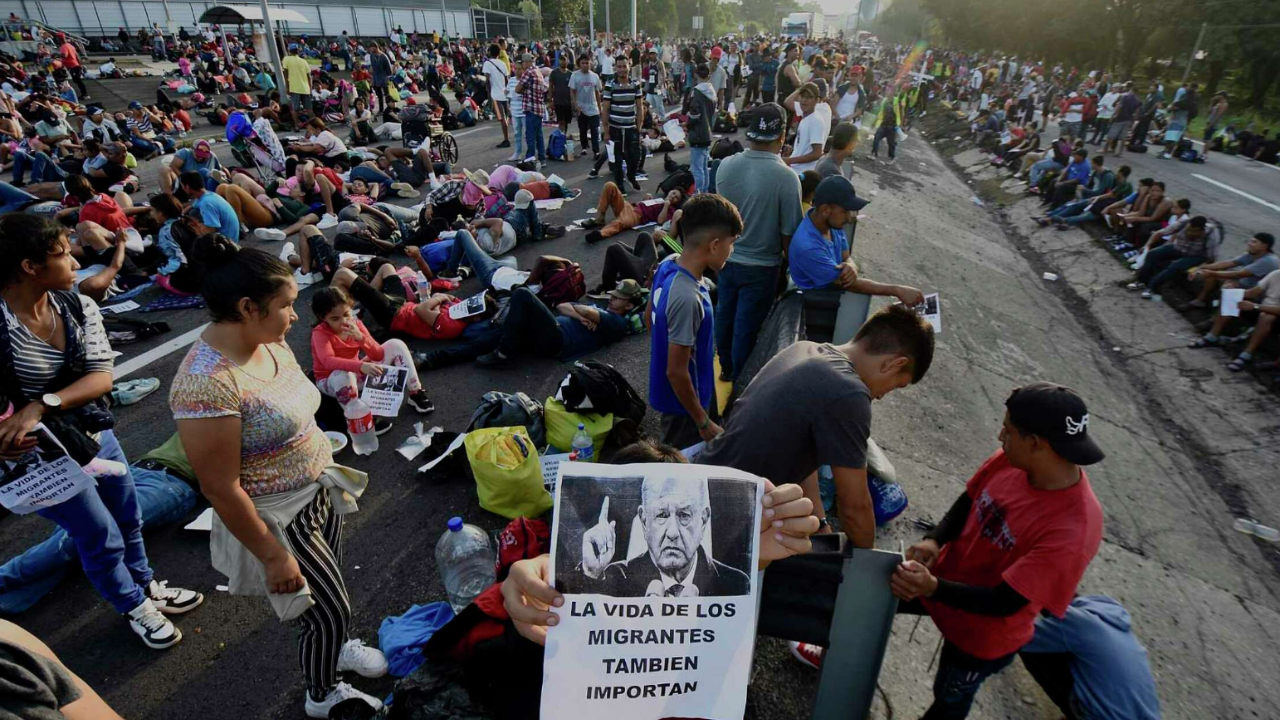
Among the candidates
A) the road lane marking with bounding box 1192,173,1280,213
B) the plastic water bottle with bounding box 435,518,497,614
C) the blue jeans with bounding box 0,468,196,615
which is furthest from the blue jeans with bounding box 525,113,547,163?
the road lane marking with bounding box 1192,173,1280,213

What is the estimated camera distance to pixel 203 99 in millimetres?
21844

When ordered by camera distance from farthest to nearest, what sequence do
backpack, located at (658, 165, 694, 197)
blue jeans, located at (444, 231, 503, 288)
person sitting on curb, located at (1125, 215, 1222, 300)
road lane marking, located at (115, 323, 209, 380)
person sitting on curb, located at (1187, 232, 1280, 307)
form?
person sitting on curb, located at (1125, 215, 1222, 300), backpack, located at (658, 165, 694, 197), person sitting on curb, located at (1187, 232, 1280, 307), blue jeans, located at (444, 231, 503, 288), road lane marking, located at (115, 323, 209, 380)

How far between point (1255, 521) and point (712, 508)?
7.30 meters

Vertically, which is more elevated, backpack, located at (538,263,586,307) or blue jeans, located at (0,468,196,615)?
backpack, located at (538,263,586,307)

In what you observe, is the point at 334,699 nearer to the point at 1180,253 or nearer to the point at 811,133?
the point at 811,133

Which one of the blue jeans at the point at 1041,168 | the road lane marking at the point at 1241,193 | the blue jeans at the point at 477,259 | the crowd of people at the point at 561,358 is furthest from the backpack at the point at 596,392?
the road lane marking at the point at 1241,193

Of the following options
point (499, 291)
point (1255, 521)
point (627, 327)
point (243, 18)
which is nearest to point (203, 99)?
point (243, 18)

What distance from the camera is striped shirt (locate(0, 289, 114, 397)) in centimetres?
247

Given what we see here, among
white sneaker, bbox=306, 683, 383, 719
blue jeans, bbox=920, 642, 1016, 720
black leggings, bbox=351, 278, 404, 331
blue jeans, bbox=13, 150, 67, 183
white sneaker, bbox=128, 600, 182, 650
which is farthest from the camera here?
blue jeans, bbox=13, 150, 67, 183

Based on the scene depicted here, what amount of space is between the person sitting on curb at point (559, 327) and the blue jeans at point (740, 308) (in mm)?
1548

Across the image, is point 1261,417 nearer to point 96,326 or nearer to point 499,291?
point 499,291

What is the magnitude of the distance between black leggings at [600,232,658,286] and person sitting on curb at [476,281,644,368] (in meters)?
0.64

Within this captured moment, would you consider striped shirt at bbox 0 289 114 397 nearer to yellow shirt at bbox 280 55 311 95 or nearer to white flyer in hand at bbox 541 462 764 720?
white flyer in hand at bbox 541 462 764 720

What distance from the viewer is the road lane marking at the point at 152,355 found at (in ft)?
19.1
